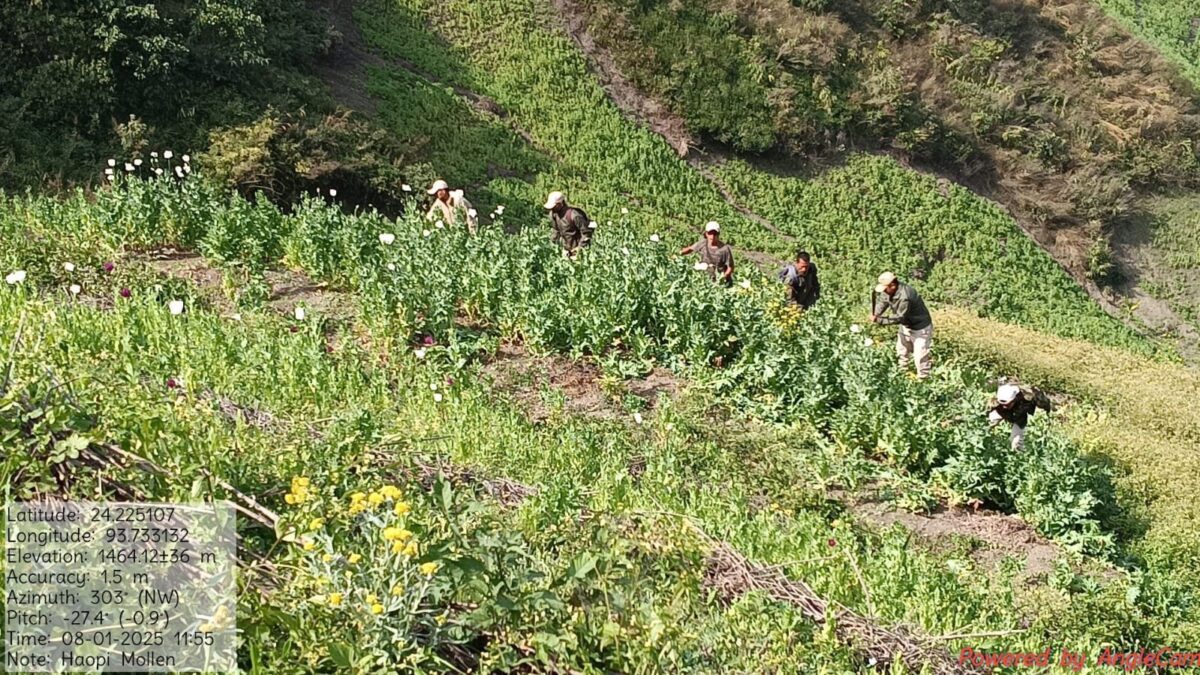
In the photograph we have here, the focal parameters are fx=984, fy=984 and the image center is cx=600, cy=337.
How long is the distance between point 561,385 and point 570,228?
335 cm

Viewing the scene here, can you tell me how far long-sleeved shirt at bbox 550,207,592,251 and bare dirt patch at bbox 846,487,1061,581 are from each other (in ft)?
16.7

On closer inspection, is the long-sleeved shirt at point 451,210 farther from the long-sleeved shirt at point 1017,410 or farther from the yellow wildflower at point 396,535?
the yellow wildflower at point 396,535

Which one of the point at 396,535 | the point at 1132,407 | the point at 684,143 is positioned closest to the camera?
the point at 396,535

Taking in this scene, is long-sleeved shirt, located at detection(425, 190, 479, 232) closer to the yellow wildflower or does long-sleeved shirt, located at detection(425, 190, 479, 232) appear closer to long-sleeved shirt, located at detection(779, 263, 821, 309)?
long-sleeved shirt, located at detection(779, 263, 821, 309)

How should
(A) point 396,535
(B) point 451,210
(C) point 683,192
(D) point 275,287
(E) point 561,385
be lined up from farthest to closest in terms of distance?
1. (C) point 683,192
2. (B) point 451,210
3. (D) point 275,287
4. (E) point 561,385
5. (A) point 396,535

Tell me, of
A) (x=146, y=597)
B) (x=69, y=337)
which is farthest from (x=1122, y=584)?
(x=69, y=337)

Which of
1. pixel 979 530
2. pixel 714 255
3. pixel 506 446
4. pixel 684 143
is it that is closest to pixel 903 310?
pixel 714 255

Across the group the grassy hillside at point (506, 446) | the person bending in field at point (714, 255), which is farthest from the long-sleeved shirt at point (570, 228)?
the person bending in field at point (714, 255)

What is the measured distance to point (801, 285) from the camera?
11.1 meters

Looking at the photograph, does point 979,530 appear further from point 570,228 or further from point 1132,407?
point 1132,407

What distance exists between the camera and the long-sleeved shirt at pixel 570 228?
1127 cm

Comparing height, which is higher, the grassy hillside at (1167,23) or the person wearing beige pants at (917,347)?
the grassy hillside at (1167,23)
